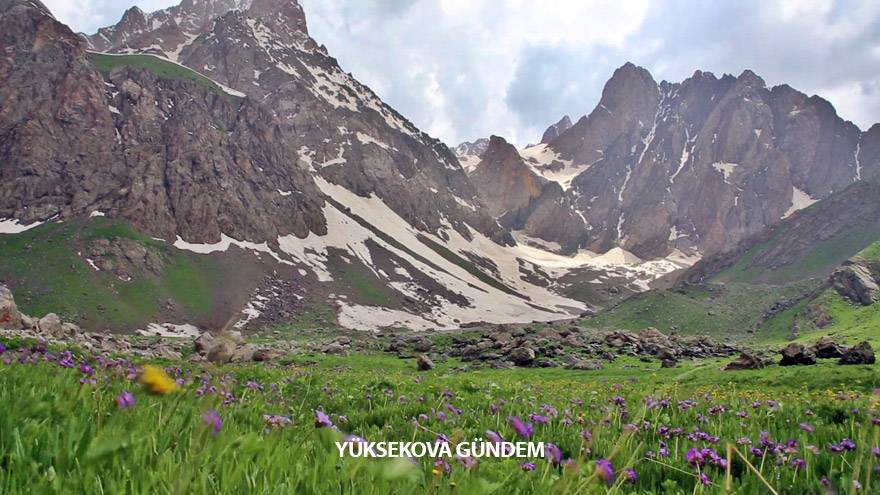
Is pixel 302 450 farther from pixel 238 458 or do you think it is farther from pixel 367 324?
pixel 367 324

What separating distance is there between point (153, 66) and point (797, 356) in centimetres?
17685

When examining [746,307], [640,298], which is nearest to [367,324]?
[640,298]

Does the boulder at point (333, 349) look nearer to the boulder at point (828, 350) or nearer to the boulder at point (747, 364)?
the boulder at point (747, 364)

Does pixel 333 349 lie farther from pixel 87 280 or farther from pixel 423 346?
pixel 87 280

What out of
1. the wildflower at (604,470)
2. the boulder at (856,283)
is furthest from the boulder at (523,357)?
the boulder at (856,283)

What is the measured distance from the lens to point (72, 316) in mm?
76500

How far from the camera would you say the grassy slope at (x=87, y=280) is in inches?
3135

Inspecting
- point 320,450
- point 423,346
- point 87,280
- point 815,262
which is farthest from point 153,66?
Answer: point 815,262

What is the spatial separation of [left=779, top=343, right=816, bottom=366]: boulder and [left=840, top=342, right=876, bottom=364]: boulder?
6.22 ft

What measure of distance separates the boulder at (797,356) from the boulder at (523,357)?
16.6 m

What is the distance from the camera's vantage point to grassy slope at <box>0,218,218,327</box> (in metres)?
79.6

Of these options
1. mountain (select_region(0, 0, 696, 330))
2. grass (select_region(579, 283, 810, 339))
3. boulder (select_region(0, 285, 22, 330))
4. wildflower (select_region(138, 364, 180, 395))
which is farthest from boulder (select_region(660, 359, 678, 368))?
mountain (select_region(0, 0, 696, 330))

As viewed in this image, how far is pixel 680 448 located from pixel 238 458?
12.7 feet

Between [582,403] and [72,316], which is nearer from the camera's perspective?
[582,403]
